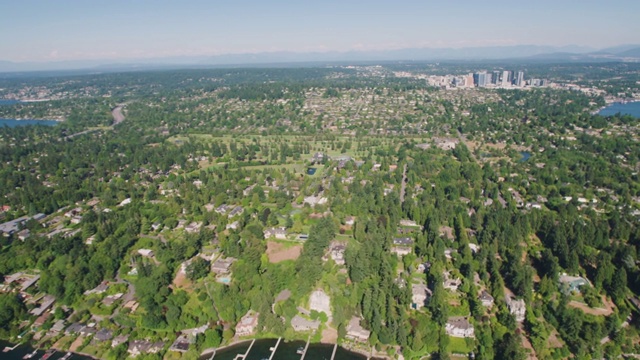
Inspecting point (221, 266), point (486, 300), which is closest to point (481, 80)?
point (486, 300)

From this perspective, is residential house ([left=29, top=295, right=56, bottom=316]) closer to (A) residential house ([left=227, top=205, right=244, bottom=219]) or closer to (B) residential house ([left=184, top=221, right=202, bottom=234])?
(B) residential house ([left=184, top=221, right=202, bottom=234])

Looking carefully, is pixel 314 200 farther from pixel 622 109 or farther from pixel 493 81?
pixel 493 81

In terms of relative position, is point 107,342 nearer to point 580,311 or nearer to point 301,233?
point 301,233

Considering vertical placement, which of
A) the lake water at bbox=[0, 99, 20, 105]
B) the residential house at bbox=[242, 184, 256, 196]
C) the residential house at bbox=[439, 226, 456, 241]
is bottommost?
the residential house at bbox=[439, 226, 456, 241]

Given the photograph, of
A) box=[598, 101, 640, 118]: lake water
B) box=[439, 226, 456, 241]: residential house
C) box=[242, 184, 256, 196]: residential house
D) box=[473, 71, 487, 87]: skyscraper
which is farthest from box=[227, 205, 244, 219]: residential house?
box=[473, 71, 487, 87]: skyscraper

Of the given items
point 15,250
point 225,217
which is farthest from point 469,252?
point 15,250

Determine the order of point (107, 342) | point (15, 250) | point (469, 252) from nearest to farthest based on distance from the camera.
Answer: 1. point (107, 342)
2. point (469, 252)
3. point (15, 250)
